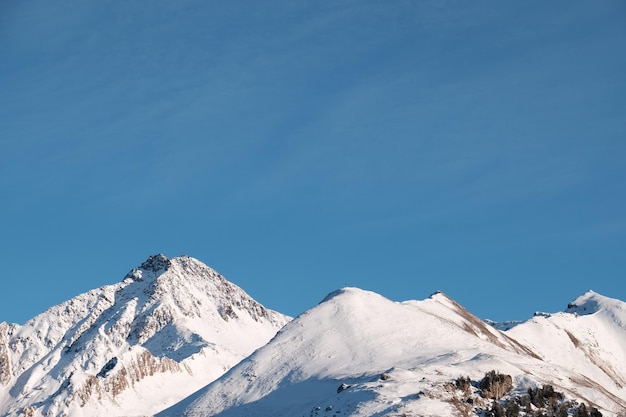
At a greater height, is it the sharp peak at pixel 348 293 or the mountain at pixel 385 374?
the sharp peak at pixel 348 293

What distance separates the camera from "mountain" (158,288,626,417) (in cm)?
7956

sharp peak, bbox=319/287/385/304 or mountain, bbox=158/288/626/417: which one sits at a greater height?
sharp peak, bbox=319/287/385/304

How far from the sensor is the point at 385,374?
286ft

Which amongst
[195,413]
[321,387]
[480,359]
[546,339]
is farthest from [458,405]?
[546,339]

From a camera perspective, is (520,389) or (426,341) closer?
(520,389)

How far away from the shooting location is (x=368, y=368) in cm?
10144

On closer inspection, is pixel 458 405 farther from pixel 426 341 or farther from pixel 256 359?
pixel 256 359

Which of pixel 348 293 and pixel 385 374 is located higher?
pixel 348 293

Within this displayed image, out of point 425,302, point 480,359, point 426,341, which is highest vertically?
point 425,302

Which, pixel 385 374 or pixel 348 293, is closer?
pixel 385 374

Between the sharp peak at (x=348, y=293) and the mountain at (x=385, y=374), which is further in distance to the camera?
the sharp peak at (x=348, y=293)

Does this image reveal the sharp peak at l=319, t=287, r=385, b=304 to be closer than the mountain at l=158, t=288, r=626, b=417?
No

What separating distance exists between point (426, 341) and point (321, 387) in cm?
1820

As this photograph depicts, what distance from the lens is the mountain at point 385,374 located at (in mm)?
79562
